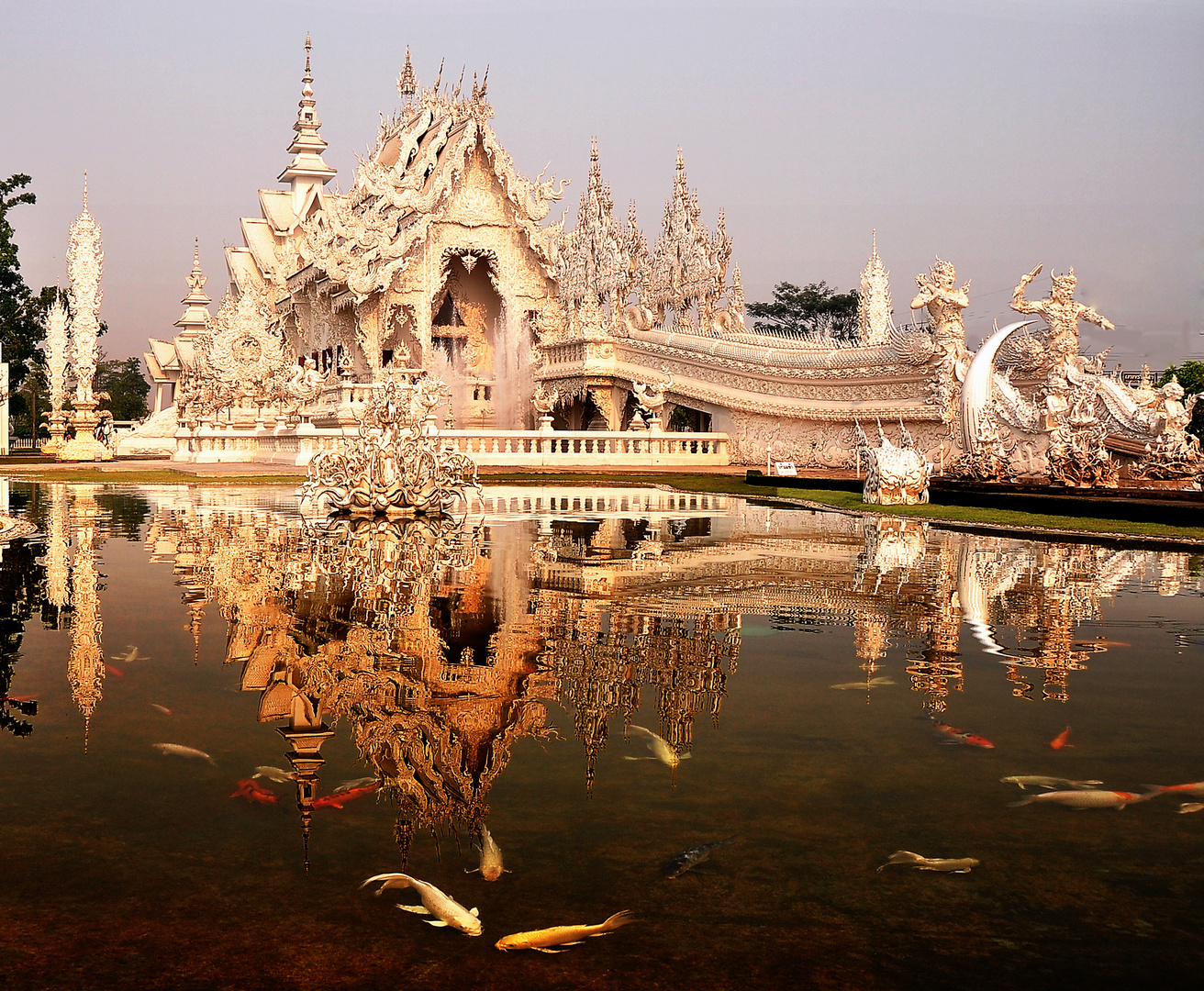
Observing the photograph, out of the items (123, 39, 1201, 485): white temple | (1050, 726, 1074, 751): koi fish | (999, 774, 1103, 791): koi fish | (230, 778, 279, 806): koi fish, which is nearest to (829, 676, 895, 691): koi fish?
(1050, 726, 1074, 751): koi fish

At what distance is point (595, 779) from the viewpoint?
13.6ft

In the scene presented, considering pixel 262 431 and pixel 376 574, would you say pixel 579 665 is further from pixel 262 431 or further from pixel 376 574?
pixel 262 431

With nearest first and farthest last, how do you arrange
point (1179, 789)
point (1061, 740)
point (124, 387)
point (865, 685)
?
point (1179, 789)
point (1061, 740)
point (865, 685)
point (124, 387)

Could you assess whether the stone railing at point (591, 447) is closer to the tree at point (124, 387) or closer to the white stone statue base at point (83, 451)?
the white stone statue base at point (83, 451)

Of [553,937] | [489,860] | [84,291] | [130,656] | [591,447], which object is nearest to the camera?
[553,937]

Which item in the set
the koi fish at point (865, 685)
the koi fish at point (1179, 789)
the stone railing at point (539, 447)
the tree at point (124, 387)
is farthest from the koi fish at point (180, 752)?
the tree at point (124, 387)

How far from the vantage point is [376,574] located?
9.05m

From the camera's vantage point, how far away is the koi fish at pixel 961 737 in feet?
15.1

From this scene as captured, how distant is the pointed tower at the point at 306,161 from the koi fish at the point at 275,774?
49704 millimetres

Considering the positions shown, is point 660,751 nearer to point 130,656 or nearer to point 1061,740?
point 1061,740

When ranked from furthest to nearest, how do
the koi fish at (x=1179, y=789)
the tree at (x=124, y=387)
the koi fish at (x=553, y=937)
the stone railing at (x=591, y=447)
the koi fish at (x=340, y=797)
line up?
the tree at (x=124, y=387) → the stone railing at (x=591, y=447) → the koi fish at (x=1179, y=789) → the koi fish at (x=340, y=797) → the koi fish at (x=553, y=937)

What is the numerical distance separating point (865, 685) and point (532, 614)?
2.50m

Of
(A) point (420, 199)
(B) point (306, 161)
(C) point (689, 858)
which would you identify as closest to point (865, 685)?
(C) point (689, 858)

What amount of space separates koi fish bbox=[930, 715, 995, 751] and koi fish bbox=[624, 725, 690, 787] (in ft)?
3.70
